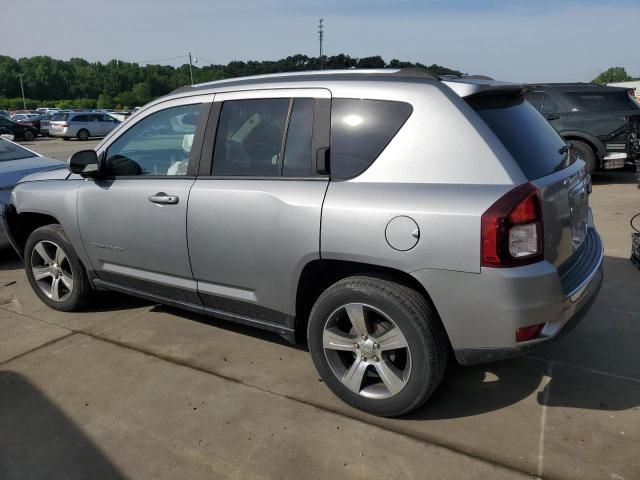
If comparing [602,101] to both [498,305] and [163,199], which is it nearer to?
[498,305]

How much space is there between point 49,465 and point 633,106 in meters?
10.5

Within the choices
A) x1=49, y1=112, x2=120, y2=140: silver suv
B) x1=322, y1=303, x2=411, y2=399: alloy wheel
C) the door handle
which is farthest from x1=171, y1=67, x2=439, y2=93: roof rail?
x1=49, y1=112, x2=120, y2=140: silver suv

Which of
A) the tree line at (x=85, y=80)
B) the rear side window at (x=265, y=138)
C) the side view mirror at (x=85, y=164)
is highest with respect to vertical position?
the tree line at (x=85, y=80)

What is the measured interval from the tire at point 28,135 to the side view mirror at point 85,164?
3152 cm

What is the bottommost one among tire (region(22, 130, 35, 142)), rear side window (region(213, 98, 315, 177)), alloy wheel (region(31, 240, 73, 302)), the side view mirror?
tire (region(22, 130, 35, 142))

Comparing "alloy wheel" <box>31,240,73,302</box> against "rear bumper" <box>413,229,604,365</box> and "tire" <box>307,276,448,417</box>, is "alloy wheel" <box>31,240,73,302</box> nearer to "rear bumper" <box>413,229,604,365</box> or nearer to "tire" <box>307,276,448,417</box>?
"tire" <box>307,276,448,417</box>

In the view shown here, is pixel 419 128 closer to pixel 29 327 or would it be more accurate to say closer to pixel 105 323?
pixel 105 323

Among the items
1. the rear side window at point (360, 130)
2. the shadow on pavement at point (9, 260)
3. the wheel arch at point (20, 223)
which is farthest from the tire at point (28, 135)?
the rear side window at point (360, 130)

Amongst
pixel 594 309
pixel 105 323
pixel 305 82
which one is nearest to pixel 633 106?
pixel 594 309

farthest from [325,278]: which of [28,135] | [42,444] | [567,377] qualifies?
[28,135]

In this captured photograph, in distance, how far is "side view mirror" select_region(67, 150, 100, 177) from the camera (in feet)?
12.6

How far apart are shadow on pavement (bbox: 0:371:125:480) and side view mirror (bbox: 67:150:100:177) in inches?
59.9

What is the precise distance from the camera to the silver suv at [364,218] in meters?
2.50

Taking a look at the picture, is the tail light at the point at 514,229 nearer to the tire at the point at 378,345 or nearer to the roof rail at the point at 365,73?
the tire at the point at 378,345
